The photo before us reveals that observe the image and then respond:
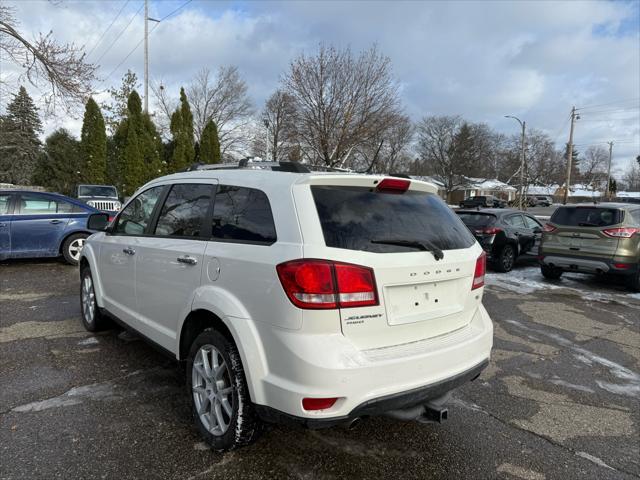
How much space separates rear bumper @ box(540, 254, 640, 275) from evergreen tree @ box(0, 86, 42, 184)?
1764cm

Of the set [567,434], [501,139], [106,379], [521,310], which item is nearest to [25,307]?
[106,379]

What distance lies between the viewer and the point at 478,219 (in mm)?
10516

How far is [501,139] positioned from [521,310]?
74.5 metres

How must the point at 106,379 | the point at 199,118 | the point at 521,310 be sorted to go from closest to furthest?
the point at 106,379
the point at 521,310
the point at 199,118

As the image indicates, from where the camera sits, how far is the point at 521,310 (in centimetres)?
673

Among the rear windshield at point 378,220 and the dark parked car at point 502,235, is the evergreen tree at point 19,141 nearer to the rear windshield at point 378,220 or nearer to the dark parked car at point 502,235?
the dark parked car at point 502,235

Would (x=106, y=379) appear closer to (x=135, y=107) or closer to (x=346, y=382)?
(x=346, y=382)

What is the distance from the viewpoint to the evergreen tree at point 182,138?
96.5ft

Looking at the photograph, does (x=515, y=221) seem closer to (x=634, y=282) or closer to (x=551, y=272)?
(x=551, y=272)

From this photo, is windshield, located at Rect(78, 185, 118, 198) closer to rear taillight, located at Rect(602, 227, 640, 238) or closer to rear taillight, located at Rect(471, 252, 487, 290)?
rear taillight, located at Rect(602, 227, 640, 238)

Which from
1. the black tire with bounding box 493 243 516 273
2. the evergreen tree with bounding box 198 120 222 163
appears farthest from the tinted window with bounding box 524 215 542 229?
the evergreen tree with bounding box 198 120 222 163

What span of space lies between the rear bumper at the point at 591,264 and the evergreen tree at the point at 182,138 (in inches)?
987

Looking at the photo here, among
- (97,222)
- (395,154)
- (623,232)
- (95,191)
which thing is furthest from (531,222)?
(395,154)

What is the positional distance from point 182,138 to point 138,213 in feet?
90.3
